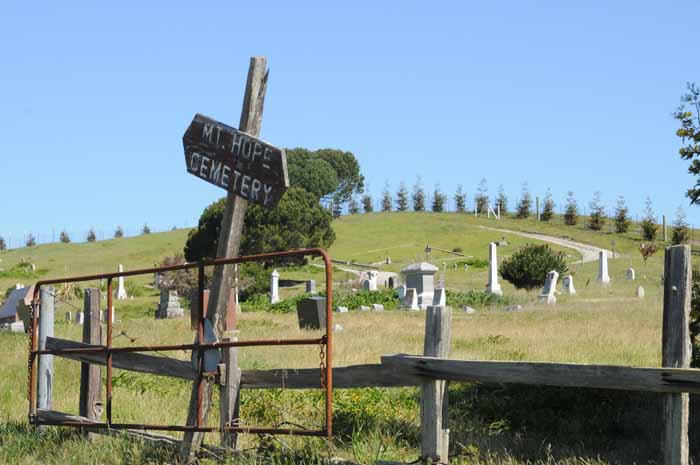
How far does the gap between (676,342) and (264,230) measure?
52.6 meters

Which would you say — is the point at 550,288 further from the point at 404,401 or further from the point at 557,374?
the point at 557,374

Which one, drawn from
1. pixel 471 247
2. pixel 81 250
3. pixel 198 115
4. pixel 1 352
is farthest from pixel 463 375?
pixel 81 250

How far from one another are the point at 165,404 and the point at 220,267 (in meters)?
3.85

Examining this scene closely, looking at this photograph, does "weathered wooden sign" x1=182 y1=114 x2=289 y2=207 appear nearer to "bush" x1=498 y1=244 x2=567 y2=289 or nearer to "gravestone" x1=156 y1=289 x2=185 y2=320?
"gravestone" x1=156 y1=289 x2=185 y2=320

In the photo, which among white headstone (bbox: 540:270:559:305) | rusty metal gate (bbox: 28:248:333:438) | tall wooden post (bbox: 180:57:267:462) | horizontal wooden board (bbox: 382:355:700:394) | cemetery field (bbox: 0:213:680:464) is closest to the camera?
horizontal wooden board (bbox: 382:355:700:394)

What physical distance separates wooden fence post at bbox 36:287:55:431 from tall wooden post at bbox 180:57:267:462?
2.69 meters

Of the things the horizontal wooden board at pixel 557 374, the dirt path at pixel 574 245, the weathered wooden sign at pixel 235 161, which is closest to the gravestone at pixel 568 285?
the dirt path at pixel 574 245

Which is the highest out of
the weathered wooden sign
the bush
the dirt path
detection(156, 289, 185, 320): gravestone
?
the dirt path

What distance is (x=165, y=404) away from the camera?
9742 mm

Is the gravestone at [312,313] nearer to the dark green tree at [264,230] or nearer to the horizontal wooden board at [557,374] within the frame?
the horizontal wooden board at [557,374]

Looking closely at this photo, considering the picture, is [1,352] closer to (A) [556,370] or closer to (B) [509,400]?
(B) [509,400]

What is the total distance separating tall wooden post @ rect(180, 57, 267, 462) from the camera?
254 inches

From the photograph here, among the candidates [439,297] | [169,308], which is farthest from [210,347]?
[169,308]

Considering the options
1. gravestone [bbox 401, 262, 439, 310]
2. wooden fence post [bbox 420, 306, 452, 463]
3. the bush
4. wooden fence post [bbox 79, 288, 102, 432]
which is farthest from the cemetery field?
the bush
